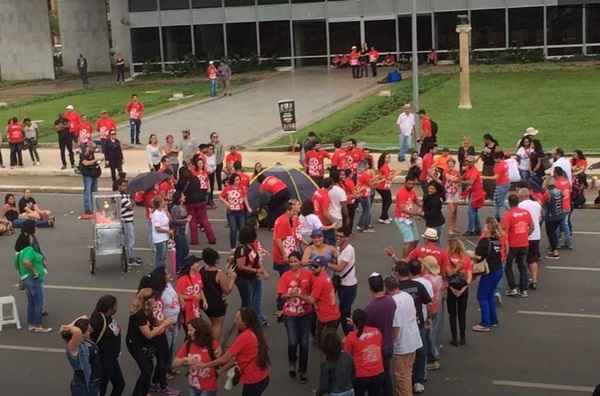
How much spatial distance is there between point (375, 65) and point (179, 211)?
3008 cm

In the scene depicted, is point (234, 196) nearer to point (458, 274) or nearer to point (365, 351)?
point (458, 274)

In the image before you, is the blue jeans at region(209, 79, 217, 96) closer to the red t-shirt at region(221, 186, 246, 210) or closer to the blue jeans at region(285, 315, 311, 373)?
the red t-shirt at region(221, 186, 246, 210)

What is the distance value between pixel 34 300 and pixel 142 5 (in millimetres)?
39733

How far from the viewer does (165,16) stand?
2002 inches

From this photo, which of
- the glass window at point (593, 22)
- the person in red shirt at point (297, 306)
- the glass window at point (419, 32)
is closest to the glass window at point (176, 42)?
the glass window at point (419, 32)

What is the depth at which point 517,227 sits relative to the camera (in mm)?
13828

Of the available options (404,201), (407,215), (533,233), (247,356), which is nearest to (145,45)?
(404,201)

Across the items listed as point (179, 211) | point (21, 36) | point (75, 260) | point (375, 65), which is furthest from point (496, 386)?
point (21, 36)

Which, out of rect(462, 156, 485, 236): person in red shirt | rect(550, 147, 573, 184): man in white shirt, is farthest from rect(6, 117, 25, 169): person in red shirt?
rect(550, 147, 573, 184): man in white shirt

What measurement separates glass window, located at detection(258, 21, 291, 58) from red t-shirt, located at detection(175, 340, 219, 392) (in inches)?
1645

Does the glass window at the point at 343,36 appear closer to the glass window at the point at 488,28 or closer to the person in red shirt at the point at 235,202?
the glass window at the point at 488,28

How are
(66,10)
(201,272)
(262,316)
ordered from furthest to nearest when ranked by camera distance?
(66,10) < (262,316) < (201,272)

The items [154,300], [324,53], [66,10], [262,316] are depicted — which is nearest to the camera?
[154,300]

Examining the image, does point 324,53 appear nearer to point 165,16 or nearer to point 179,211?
point 165,16
